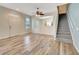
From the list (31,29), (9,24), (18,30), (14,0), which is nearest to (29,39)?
(31,29)

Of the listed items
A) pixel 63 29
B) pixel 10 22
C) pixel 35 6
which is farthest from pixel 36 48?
pixel 10 22

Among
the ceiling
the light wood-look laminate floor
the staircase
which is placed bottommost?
the light wood-look laminate floor

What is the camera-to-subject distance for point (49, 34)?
4.82 m

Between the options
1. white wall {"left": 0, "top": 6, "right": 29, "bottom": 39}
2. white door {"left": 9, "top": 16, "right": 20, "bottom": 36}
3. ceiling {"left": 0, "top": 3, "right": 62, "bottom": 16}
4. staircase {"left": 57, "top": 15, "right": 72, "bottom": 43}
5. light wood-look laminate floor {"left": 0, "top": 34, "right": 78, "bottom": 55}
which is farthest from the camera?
white door {"left": 9, "top": 16, "right": 20, "bottom": 36}

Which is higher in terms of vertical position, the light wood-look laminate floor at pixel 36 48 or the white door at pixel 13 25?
the white door at pixel 13 25

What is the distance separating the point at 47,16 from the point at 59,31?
1.70 metres

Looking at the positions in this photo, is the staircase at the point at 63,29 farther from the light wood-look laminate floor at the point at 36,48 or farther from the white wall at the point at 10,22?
the white wall at the point at 10,22

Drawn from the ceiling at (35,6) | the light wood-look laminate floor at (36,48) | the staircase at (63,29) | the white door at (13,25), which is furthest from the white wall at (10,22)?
Result: the staircase at (63,29)

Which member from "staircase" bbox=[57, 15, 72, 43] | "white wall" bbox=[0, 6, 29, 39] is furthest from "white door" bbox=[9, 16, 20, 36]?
"staircase" bbox=[57, 15, 72, 43]

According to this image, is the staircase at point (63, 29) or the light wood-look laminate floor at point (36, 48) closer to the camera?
the light wood-look laminate floor at point (36, 48)

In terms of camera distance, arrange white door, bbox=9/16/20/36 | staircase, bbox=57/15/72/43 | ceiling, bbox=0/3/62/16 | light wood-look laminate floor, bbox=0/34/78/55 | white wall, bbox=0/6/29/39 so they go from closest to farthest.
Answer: light wood-look laminate floor, bbox=0/34/78/55 → ceiling, bbox=0/3/62/16 → staircase, bbox=57/15/72/43 → white wall, bbox=0/6/29/39 → white door, bbox=9/16/20/36

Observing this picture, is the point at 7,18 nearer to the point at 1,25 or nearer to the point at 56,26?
the point at 1,25

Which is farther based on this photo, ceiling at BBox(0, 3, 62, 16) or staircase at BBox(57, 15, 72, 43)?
staircase at BBox(57, 15, 72, 43)

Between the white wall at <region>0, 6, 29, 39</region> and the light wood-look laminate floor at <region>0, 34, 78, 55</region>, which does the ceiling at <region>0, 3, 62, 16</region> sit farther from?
the light wood-look laminate floor at <region>0, 34, 78, 55</region>
